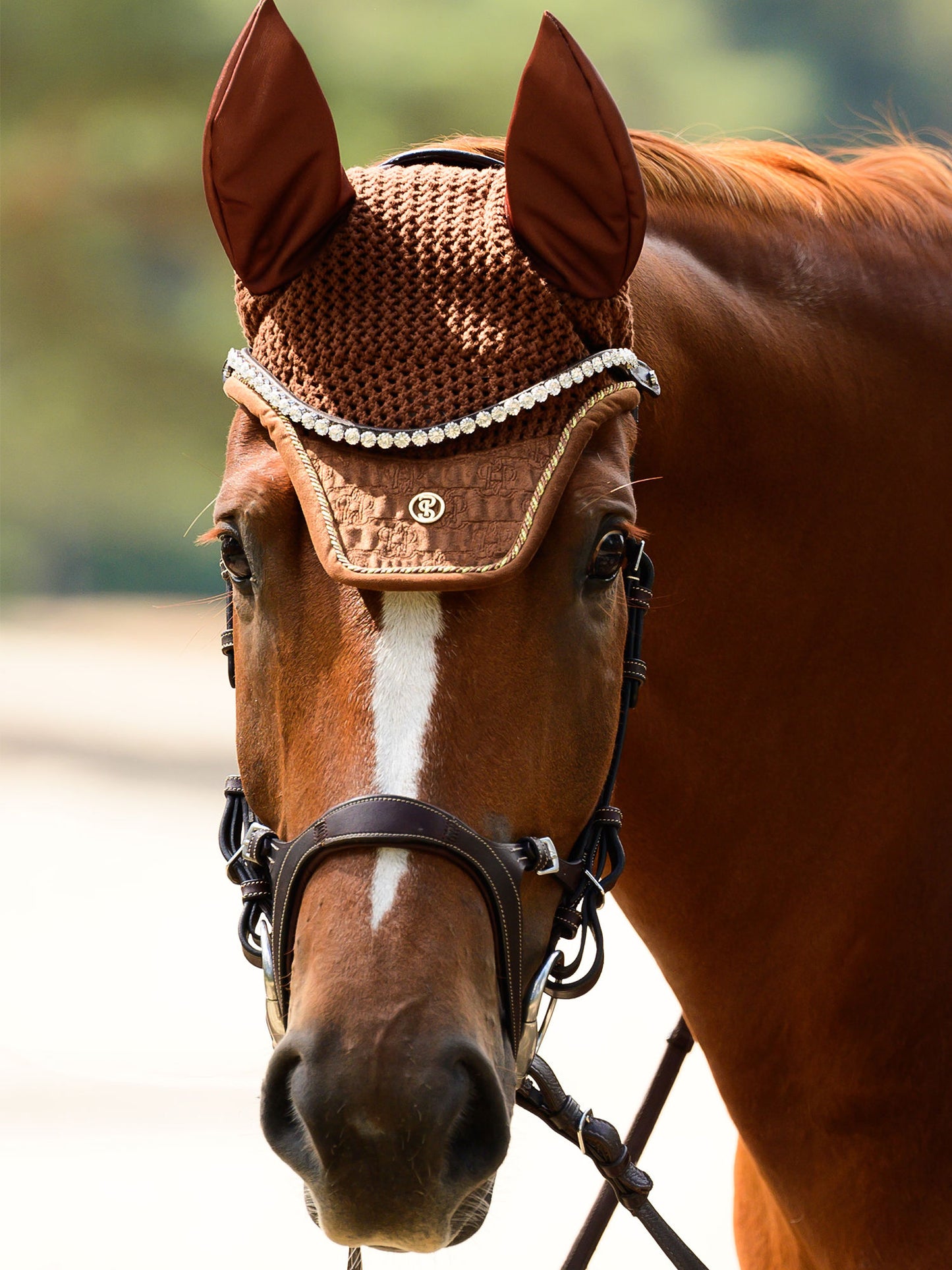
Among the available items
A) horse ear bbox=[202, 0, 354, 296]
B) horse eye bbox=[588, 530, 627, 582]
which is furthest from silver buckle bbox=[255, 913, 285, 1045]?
horse ear bbox=[202, 0, 354, 296]

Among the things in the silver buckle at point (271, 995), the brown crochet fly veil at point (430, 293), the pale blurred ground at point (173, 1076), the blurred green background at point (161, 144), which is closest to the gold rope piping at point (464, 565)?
the brown crochet fly veil at point (430, 293)

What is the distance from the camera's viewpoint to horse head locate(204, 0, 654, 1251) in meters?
1.11

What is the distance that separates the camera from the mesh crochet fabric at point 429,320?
1.26m

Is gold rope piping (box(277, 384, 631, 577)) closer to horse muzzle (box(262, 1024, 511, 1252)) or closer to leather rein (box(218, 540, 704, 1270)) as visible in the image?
leather rein (box(218, 540, 704, 1270))

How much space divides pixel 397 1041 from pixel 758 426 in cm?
86

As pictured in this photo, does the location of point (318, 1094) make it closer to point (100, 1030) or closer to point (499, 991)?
point (499, 991)

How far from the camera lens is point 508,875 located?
1181 mm

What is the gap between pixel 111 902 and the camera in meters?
7.20

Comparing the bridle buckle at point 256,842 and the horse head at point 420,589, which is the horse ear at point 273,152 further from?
the bridle buckle at point 256,842

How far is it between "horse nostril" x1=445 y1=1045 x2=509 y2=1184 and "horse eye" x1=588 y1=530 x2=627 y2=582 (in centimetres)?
46

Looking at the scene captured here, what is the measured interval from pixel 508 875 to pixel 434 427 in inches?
16.6

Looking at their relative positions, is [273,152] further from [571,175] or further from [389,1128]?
[389,1128]

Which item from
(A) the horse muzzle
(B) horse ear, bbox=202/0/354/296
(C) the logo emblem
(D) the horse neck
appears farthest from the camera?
(D) the horse neck

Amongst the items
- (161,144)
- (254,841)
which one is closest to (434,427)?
(254,841)
